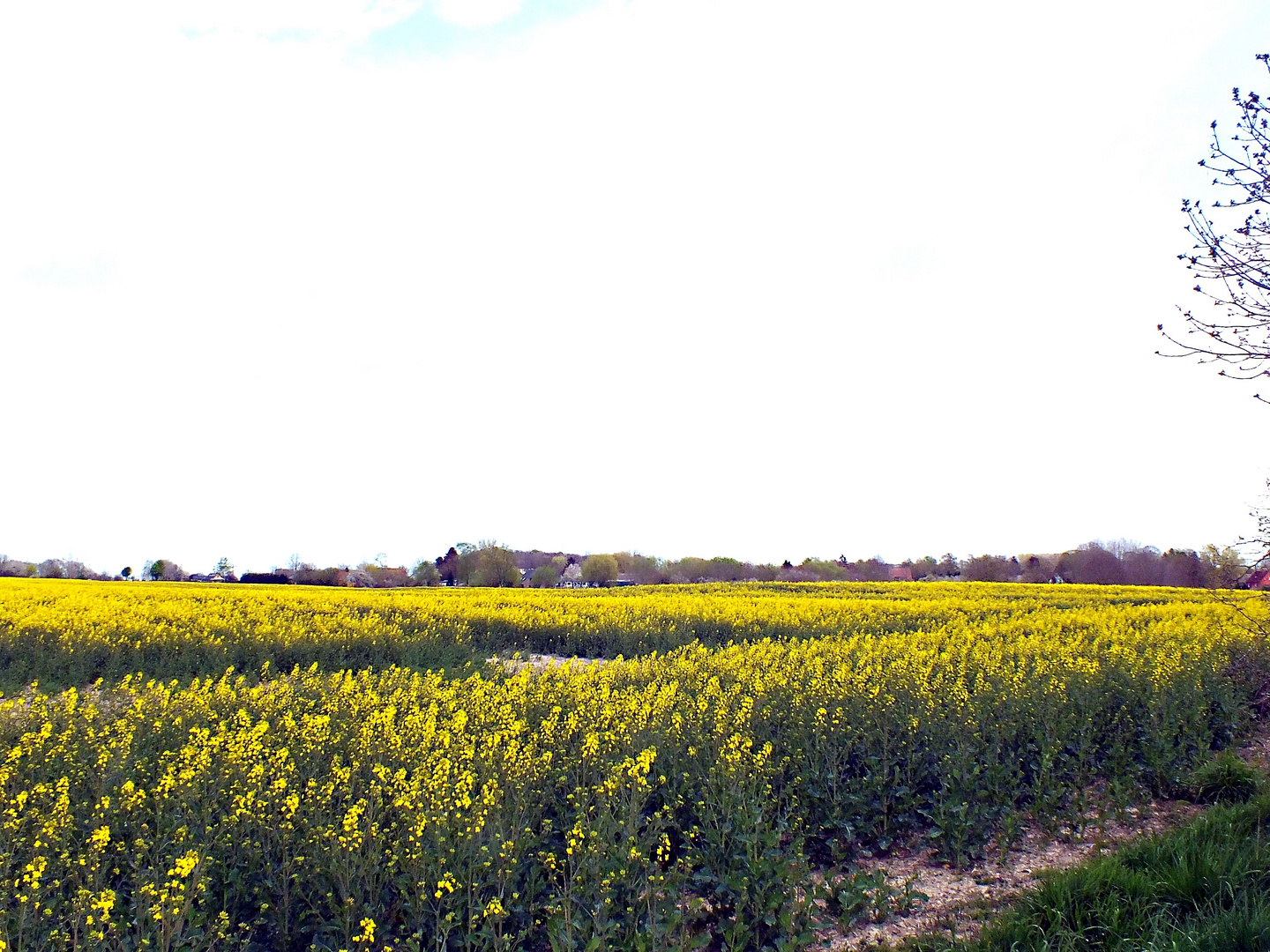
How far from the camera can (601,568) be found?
67.6 m

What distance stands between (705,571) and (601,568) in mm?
9633

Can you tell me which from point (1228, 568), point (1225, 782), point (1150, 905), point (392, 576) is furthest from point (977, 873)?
point (392, 576)

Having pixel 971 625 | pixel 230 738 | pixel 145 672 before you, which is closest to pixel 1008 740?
pixel 230 738

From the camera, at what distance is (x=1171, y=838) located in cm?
527

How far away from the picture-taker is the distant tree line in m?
56.7

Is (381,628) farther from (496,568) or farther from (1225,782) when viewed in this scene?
(496,568)

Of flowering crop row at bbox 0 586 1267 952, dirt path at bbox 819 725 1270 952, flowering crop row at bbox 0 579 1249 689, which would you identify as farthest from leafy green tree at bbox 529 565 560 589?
dirt path at bbox 819 725 1270 952

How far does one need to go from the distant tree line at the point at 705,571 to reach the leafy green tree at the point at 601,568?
8cm

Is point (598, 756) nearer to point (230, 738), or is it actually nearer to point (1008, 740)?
point (230, 738)

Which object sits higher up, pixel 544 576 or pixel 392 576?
pixel 544 576

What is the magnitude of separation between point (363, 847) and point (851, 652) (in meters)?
7.45

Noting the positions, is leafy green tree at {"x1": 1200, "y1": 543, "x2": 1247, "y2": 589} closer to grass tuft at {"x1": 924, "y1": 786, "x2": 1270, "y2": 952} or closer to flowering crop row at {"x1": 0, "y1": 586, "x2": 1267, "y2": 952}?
flowering crop row at {"x1": 0, "y1": 586, "x2": 1267, "y2": 952}

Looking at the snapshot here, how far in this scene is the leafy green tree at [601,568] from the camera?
67.5 metres

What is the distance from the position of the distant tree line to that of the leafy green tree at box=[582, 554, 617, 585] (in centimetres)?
8
